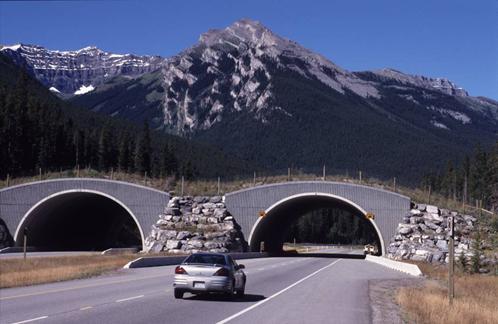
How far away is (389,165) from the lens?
173875mm

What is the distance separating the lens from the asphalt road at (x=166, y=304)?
15102 mm

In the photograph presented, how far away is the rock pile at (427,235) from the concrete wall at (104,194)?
18211mm

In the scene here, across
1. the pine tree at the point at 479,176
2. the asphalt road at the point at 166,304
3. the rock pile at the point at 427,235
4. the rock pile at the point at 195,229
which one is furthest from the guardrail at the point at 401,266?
the pine tree at the point at 479,176

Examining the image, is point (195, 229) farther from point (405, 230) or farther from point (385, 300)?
point (385, 300)

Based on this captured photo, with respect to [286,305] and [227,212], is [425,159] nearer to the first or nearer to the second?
[227,212]

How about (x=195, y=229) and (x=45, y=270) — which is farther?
(x=195, y=229)

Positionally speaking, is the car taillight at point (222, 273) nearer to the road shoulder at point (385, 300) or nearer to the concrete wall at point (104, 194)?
the road shoulder at point (385, 300)

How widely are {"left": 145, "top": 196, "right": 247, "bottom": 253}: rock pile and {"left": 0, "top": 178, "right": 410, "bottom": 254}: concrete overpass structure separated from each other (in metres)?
0.89

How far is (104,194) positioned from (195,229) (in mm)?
7767

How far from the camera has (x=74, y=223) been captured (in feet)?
217

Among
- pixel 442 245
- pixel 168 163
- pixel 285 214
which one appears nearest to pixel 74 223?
pixel 285 214

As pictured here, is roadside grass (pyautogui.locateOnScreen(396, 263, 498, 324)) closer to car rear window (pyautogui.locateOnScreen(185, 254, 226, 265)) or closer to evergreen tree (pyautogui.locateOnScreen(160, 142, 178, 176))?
car rear window (pyautogui.locateOnScreen(185, 254, 226, 265))

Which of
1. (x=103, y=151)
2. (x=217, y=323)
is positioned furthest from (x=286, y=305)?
(x=103, y=151)

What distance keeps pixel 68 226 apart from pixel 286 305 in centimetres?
4939
